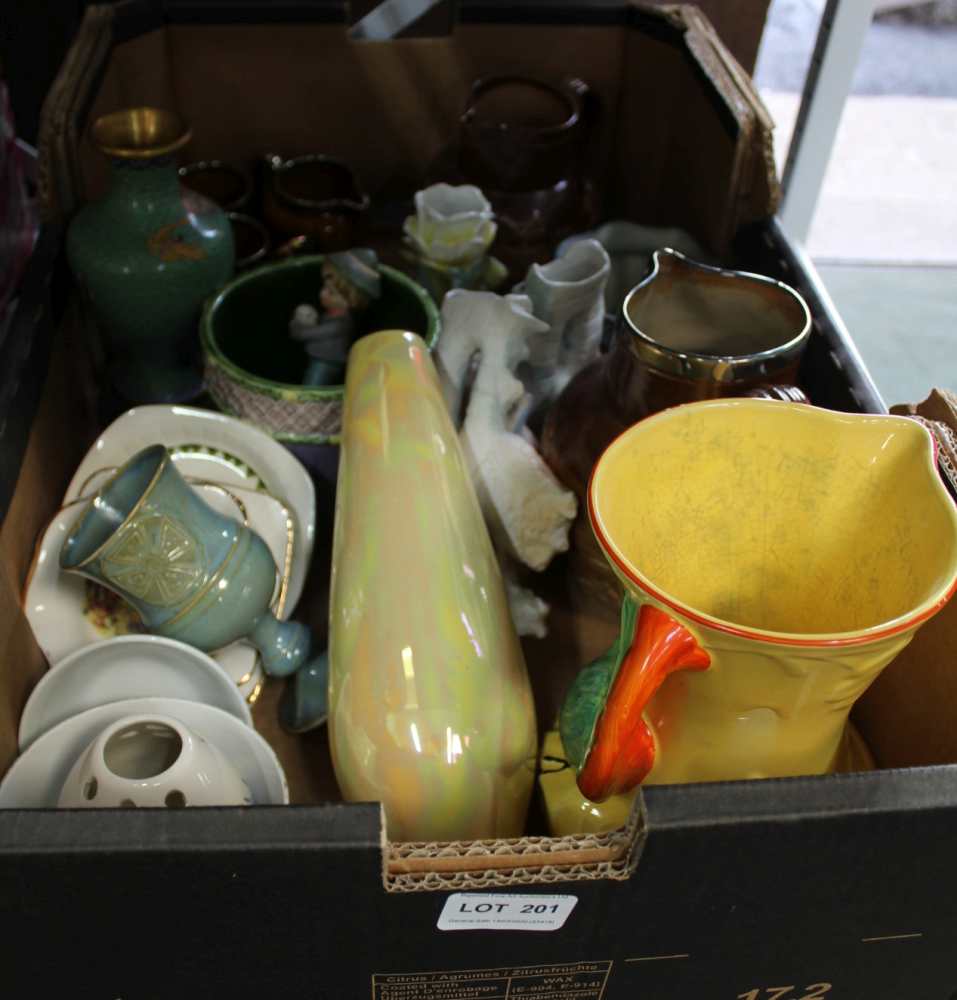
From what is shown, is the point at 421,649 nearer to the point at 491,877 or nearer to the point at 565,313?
the point at 491,877

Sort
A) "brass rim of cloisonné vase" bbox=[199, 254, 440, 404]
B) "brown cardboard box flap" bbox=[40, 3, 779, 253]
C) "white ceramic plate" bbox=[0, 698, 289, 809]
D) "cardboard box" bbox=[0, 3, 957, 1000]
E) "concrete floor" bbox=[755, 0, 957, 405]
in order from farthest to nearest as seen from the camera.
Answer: "concrete floor" bbox=[755, 0, 957, 405], "brown cardboard box flap" bbox=[40, 3, 779, 253], "brass rim of cloisonné vase" bbox=[199, 254, 440, 404], "white ceramic plate" bbox=[0, 698, 289, 809], "cardboard box" bbox=[0, 3, 957, 1000]

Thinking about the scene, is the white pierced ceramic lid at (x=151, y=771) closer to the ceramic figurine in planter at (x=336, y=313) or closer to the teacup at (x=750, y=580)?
the teacup at (x=750, y=580)

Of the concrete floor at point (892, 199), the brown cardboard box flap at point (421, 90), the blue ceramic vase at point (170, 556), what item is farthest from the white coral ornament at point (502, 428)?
the concrete floor at point (892, 199)

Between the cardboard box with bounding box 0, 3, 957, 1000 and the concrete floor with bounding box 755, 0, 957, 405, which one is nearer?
the cardboard box with bounding box 0, 3, 957, 1000

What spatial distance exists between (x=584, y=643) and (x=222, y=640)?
0.68 ft

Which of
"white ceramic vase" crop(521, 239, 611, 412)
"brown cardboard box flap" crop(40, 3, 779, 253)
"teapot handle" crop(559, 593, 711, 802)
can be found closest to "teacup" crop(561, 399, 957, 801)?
"teapot handle" crop(559, 593, 711, 802)

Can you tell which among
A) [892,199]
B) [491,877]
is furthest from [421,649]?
[892,199]

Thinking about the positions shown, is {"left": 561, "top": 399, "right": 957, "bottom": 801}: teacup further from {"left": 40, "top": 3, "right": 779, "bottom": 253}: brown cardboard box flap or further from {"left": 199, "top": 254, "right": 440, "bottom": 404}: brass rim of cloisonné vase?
{"left": 40, "top": 3, "right": 779, "bottom": 253}: brown cardboard box flap

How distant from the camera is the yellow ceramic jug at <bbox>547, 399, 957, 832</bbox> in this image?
37cm

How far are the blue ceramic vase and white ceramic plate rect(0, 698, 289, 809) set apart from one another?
5 cm

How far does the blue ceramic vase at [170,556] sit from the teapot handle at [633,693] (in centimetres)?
21

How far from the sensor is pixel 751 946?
425 millimetres

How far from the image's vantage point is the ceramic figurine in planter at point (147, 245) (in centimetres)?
66

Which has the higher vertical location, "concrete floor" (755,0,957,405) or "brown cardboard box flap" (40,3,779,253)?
"brown cardboard box flap" (40,3,779,253)
